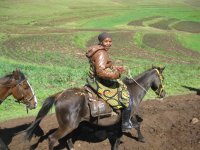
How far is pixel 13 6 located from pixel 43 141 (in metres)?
71.0

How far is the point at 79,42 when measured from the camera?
43.6 metres

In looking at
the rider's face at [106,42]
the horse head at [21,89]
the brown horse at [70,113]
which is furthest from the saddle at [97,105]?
the horse head at [21,89]

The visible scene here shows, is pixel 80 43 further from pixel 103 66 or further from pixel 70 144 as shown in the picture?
pixel 103 66

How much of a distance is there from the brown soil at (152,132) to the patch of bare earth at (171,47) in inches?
824

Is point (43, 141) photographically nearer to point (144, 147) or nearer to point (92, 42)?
point (144, 147)

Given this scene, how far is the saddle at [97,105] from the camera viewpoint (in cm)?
1034

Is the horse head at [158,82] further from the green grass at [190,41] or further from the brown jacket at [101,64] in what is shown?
the green grass at [190,41]

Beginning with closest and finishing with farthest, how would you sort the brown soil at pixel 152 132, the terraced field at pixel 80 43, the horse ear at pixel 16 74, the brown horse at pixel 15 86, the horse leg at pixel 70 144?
1. the horse ear at pixel 16 74
2. the brown horse at pixel 15 86
3. the horse leg at pixel 70 144
4. the brown soil at pixel 152 132
5. the terraced field at pixel 80 43

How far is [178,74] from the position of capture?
24.8 m

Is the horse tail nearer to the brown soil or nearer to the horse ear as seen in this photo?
the brown soil

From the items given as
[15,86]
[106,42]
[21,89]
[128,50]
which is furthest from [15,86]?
[128,50]

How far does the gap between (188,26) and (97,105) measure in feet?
186

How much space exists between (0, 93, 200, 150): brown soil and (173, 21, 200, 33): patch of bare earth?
149ft

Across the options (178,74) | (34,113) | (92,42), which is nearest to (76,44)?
(92,42)
